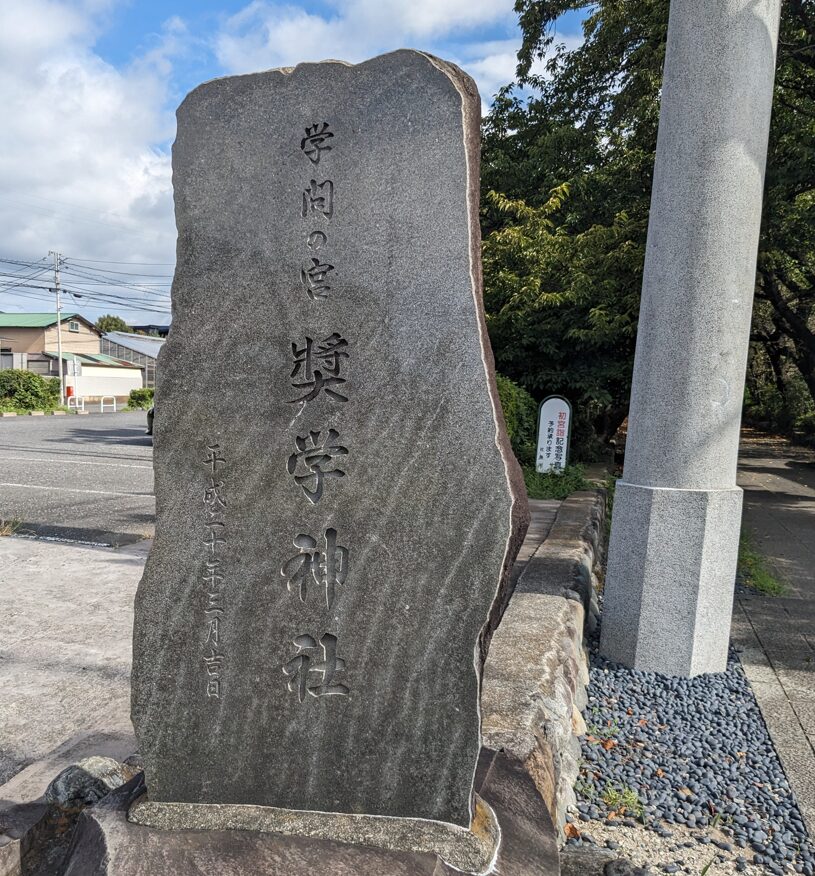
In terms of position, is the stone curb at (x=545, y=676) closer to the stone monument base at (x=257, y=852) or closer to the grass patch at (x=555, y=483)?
the stone monument base at (x=257, y=852)

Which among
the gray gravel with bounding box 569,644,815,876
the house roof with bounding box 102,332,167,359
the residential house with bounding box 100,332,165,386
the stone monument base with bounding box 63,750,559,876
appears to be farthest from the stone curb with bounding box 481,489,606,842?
the house roof with bounding box 102,332,167,359

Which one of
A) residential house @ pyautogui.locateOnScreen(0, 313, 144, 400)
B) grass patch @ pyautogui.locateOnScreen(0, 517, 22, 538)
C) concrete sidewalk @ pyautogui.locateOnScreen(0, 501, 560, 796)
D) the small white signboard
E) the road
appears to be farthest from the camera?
residential house @ pyautogui.locateOnScreen(0, 313, 144, 400)

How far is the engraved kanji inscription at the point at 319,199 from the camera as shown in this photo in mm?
2170

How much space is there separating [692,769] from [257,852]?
2073 mm

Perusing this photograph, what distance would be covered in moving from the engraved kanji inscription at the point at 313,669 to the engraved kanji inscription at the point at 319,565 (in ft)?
0.39

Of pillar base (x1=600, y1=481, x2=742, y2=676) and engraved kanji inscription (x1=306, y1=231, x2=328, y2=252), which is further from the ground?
engraved kanji inscription (x1=306, y1=231, x2=328, y2=252)

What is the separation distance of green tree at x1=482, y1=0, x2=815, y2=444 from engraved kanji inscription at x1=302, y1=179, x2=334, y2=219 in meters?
8.74

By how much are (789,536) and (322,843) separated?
812 cm

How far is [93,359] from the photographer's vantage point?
45.0 meters

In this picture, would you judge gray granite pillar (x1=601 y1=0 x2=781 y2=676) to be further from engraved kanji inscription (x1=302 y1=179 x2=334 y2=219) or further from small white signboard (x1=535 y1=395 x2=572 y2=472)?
small white signboard (x1=535 y1=395 x2=572 y2=472)

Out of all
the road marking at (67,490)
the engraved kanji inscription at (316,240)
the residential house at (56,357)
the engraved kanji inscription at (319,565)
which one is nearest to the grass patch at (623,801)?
the engraved kanji inscription at (319,565)

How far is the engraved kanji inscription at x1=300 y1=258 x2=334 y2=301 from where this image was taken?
2.17 metres

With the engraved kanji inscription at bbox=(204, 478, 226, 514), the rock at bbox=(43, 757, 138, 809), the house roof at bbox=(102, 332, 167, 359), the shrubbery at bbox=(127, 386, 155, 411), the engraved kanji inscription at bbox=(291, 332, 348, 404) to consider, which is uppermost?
the house roof at bbox=(102, 332, 167, 359)

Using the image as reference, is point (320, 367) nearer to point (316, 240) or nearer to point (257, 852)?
point (316, 240)
